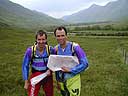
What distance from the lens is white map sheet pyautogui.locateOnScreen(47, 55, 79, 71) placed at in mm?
6438

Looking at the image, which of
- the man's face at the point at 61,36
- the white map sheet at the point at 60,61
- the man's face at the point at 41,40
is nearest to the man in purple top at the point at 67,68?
the man's face at the point at 61,36

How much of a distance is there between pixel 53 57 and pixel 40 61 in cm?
61

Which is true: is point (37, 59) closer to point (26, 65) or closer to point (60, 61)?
point (26, 65)

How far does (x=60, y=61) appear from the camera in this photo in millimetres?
6496

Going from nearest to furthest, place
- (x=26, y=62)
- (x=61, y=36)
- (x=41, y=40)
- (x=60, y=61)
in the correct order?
(x=61, y=36)
(x=60, y=61)
(x=41, y=40)
(x=26, y=62)

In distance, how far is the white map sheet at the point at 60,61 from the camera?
21.1 ft

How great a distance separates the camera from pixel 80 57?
254 inches

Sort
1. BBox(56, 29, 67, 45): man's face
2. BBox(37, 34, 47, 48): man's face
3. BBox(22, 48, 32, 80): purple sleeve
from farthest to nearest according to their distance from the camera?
BBox(22, 48, 32, 80): purple sleeve → BBox(37, 34, 47, 48): man's face → BBox(56, 29, 67, 45): man's face

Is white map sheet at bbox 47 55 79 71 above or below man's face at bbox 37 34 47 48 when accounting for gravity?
below

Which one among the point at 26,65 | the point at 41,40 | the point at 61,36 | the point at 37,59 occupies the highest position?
the point at 61,36

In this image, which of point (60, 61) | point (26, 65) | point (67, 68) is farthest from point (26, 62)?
point (67, 68)

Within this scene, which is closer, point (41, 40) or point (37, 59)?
point (41, 40)

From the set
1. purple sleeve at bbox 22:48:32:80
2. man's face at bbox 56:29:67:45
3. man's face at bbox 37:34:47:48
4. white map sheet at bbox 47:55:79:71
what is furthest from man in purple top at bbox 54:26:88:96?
purple sleeve at bbox 22:48:32:80

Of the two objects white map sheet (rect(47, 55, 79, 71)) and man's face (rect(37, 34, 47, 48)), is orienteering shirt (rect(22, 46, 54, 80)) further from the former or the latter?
white map sheet (rect(47, 55, 79, 71))
